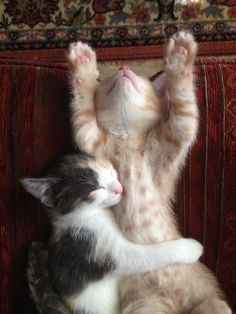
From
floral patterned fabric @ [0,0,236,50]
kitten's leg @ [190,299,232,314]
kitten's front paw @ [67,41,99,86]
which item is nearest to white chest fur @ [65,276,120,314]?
kitten's leg @ [190,299,232,314]

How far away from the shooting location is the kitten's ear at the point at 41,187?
106 centimetres

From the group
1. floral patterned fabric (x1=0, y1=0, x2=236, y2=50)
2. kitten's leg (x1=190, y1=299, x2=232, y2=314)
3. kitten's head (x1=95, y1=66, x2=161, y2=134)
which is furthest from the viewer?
floral patterned fabric (x1=0, y1=0, x2=236, y2=50)

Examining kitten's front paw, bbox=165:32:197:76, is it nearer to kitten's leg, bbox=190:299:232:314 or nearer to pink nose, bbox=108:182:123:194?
pink nose, bbox=108:182:123:194

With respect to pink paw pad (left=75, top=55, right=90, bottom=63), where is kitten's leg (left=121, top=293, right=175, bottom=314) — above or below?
below

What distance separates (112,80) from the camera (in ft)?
3.86

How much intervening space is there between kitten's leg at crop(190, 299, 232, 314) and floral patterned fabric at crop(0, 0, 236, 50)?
1.21m

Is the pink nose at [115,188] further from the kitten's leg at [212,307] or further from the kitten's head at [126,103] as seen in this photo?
the kitten's leg at [212,307]

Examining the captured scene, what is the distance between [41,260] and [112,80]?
549mm

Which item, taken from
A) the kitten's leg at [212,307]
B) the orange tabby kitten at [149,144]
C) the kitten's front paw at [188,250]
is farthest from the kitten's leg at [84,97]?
the kitten's leg at [212,307]

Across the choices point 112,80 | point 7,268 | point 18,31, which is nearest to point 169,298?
point 7,268

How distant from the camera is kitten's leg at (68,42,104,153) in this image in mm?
1188

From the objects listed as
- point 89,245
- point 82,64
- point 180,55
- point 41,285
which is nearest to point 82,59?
point 82,64

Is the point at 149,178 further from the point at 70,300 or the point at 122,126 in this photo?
the point at 70,300

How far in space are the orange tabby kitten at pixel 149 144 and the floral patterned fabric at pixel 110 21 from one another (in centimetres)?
73
